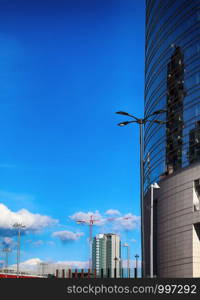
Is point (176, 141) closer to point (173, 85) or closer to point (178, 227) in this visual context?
point (173, 85)

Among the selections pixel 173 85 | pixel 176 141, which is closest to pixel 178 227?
pixel 176 141

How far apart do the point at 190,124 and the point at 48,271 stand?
92048 millimetres

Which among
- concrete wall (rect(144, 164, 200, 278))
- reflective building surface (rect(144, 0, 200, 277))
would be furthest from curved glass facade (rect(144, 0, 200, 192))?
concrete wall (rect(144, 164, 200, 278))

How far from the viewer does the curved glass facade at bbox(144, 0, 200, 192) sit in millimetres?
73750

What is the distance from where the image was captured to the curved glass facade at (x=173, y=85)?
73750 mm

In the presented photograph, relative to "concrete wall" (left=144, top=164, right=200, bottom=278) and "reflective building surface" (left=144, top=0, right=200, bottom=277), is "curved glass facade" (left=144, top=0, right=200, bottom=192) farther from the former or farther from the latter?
"concrete wall" (left=144, top=164, right=200, bottom=278)

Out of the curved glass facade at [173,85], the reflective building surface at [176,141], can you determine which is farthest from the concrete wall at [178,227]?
the curved glass facade at [173,85]

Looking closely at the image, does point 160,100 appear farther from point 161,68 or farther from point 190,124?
point 190,124

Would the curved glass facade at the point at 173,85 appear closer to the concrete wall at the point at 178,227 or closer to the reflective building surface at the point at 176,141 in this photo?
the reflective building surface at the point at 176,141

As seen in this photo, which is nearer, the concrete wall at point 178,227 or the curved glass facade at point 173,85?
the concrete wall at point 178,227

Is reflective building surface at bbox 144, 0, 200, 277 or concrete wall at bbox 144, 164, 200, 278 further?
reflective building surface at bbox 144, 0, 200, 277

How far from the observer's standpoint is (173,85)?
82.1 m

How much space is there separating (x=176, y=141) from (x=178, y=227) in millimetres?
13017

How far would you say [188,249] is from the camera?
2731 inches
